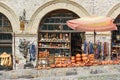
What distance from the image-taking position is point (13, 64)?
17.8m

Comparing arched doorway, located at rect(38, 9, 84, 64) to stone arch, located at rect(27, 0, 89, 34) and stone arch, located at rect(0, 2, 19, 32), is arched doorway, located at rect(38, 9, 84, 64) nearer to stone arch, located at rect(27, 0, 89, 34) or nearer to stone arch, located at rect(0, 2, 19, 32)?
stone arch, located at rect(27, 0, 89, 34)

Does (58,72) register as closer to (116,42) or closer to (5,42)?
(5,42)

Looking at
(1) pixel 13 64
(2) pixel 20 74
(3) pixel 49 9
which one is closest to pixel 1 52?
(1) pixel 13 64

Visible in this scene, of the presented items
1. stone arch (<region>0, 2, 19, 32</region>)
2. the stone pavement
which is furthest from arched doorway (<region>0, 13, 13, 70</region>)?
the stone pavement

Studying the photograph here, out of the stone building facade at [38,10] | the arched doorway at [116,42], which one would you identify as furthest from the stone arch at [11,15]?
the arched doorway at [116,42]

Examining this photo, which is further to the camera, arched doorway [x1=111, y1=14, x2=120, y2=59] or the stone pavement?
arched doorway [x1=111, y1=14, x2=120, y2=59]

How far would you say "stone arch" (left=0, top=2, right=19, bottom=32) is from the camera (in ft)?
57.3

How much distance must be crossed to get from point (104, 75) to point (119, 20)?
835cm

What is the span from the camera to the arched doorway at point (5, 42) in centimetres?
1767

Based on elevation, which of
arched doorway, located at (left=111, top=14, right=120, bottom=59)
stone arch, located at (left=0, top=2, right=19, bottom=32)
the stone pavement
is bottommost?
the stone pavement

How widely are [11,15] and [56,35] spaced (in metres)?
2.51

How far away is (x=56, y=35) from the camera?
18.0 m

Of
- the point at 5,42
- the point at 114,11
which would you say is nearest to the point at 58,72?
the point at 114,11

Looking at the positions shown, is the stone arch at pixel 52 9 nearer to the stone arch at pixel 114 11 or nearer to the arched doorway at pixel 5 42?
the stone arch at pixel 114 11
